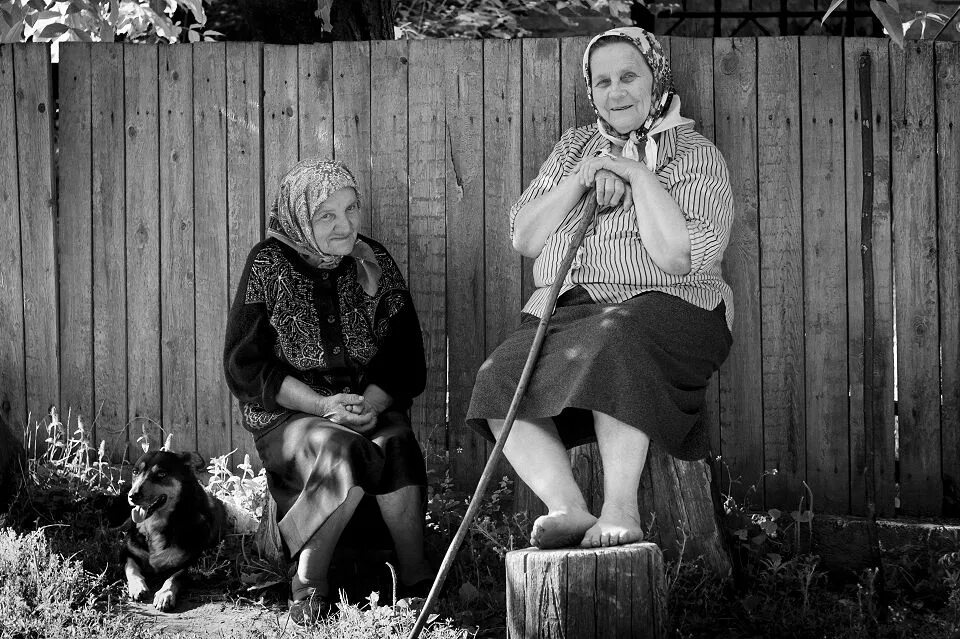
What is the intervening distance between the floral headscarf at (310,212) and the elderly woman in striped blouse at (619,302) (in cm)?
63

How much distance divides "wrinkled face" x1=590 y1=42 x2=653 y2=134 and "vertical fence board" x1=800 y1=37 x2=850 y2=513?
2.68ft

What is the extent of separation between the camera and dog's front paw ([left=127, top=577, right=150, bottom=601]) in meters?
4.05

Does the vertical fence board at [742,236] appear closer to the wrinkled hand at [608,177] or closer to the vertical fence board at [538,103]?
the vertical fence board at [538,103]

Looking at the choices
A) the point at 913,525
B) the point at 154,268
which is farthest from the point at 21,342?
the point at 913,525

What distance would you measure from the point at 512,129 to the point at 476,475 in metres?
1.50

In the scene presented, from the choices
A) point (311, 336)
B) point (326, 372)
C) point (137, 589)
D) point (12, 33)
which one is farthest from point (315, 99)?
point (137, 589)

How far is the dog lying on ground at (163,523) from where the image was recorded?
13.4ft

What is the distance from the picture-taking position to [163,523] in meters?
4.16

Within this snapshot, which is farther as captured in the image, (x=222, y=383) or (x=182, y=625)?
(x=222, y=383)

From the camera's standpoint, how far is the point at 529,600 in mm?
3139

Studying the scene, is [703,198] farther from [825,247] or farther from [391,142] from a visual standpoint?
[391,142]

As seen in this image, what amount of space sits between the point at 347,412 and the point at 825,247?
2055 millimetres

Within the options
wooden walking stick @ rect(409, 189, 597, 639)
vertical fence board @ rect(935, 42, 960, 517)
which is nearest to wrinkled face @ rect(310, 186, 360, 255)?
wooden walking stick @ rect(409, 189, 597, 639)

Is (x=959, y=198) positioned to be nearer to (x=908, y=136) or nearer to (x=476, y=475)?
(x=908, y=136)
